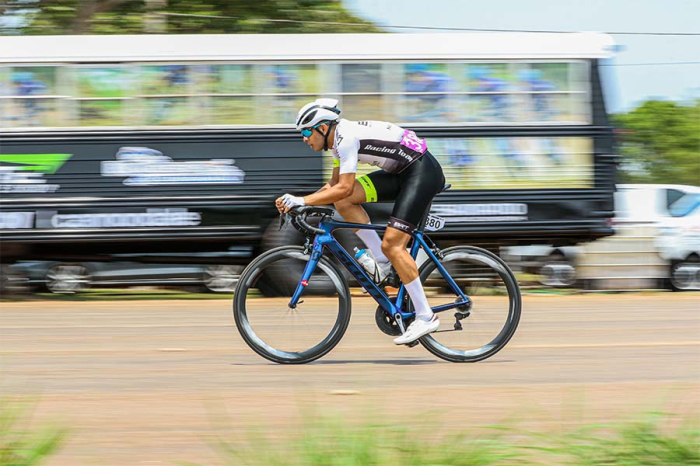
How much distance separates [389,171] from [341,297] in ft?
2.76

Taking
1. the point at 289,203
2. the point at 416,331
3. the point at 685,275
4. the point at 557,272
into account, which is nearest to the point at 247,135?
the point at 557,272

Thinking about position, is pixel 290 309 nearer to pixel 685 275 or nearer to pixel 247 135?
pixel 247 135

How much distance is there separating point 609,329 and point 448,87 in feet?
18.5

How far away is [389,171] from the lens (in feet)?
21.5

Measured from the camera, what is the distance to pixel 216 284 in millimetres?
14789

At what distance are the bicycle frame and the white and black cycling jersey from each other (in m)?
0.40

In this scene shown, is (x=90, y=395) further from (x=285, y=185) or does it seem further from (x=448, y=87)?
(x=448, y=87)

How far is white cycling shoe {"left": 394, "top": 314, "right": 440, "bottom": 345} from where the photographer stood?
6.40m

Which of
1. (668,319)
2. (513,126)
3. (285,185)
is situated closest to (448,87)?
(513,126)

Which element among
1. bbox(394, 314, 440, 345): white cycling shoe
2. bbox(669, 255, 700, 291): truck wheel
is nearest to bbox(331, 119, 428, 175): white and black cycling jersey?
bbox(394, 314, 440, 345): white cycling shoe

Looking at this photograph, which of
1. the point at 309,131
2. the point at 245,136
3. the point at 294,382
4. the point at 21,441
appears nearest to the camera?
the point at 21,441

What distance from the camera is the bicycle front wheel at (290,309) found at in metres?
6.40

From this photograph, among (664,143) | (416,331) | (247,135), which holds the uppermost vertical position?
(416,331)

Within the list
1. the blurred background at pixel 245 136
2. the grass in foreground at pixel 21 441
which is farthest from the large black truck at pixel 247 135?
the grass in foreground at pixel 21 441
